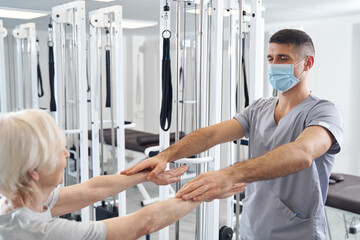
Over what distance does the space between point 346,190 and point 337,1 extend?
1.73 metres

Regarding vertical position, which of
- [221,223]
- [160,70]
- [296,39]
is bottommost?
[221,223]

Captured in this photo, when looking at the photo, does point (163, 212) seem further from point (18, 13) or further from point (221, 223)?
point (18, 13)

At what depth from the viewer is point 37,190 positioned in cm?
110

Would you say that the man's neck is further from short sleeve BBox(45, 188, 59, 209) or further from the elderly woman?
short sleeve BBox(45, 188, 59, 209)

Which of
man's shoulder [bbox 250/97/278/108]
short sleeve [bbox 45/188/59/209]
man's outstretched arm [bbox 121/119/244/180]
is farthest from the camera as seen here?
man's shoulder [bbox 250/97/278/108]

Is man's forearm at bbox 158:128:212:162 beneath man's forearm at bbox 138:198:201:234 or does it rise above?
above

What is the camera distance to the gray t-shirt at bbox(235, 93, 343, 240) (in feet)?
4.66

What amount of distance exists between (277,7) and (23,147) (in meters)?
3.32

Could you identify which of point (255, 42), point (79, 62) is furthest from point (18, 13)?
point (255, 42)

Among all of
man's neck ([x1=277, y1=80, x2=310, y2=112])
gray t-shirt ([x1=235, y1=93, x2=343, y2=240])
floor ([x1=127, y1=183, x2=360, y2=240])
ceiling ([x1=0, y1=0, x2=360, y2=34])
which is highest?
ceiling ([x1=0, y1=0, x2=360, y2=34])

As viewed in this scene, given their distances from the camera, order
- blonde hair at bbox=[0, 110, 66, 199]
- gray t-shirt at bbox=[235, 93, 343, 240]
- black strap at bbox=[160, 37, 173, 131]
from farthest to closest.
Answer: black strap at bbox=[160, 37, 173, 131] → gray t-shirt at bbox=[235, 93, 343, 240] → blonde hair at bbox=[0, 110, 66, 199]

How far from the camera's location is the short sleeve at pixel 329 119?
1.35 metres

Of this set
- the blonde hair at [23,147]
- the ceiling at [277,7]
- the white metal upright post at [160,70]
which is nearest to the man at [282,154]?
the blonde hair at [23,147]

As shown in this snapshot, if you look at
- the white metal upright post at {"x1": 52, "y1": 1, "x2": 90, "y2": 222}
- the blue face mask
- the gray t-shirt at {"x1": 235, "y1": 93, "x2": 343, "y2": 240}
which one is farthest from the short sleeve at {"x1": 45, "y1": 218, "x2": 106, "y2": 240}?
the white metal upright post at {"x1": 52, "y1": 1, "x2": 90, "y2": 222}
